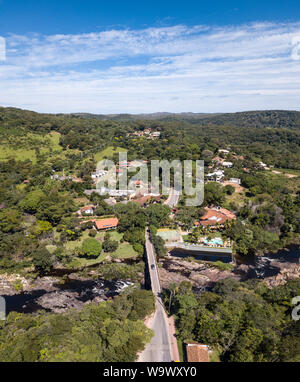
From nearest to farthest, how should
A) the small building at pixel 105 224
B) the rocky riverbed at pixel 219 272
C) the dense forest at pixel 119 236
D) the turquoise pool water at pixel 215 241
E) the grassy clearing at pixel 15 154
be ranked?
the dense forest at pixel 119 236 < the rocky riverbed at pixel 219 272 < the turquoise pool water at pixel 215 241 < the small building at pixel 105 224 < the grassy clearing at pixel 15 154

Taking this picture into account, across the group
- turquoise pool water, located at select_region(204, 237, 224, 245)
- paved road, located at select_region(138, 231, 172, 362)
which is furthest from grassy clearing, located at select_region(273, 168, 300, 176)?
paved road, located at select_region(138, 231, 172, 362)

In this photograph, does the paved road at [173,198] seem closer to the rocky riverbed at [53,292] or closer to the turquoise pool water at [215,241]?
the turquoise pool water at [215,241]

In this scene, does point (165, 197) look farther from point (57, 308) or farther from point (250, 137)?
point (250, 137)

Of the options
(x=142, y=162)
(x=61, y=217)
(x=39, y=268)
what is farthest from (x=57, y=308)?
(x=142, y=162)

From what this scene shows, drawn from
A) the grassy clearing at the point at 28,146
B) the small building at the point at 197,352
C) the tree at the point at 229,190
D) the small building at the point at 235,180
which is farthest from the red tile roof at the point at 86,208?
the small building at the point at 235,180

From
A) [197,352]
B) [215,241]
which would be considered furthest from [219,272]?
[197,352]

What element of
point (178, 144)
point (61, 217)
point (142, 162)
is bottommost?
point (61, 217)
